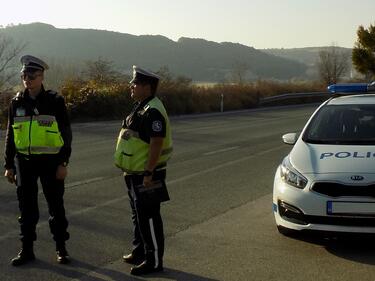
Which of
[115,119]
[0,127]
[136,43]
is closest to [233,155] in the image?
[0,127]

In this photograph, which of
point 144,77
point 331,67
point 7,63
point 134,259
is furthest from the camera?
point 331,67

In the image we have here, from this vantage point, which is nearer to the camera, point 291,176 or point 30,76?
point 30,76

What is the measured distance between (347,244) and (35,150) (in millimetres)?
3168

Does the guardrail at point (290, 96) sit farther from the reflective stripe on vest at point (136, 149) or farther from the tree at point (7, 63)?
the reflective stripe on vest at point (136, 149)

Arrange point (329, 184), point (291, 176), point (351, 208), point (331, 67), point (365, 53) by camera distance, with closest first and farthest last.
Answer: point (351, 208), point (329, 184), point (291, 176), point (365, 53), point (331, 67)

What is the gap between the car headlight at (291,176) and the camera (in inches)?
229

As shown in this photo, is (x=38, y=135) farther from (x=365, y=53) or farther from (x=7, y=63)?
(x=365, y=53)

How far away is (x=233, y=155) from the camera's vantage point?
13.0 m

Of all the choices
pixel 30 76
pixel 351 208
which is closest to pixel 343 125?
pixel 351 208

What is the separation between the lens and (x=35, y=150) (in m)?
5.25

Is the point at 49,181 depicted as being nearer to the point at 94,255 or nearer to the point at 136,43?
the point at 94,255

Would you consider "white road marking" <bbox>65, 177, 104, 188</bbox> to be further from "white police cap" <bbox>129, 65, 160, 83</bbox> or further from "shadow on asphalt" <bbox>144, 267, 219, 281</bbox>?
"white police cap" <bbox>129, 65, 160, 83</bbox>

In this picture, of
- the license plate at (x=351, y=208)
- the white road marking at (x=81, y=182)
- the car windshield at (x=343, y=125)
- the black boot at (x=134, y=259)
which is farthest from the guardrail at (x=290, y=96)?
the black boot at (x=134, y=259)

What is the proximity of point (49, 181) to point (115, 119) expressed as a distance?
20.0 m
